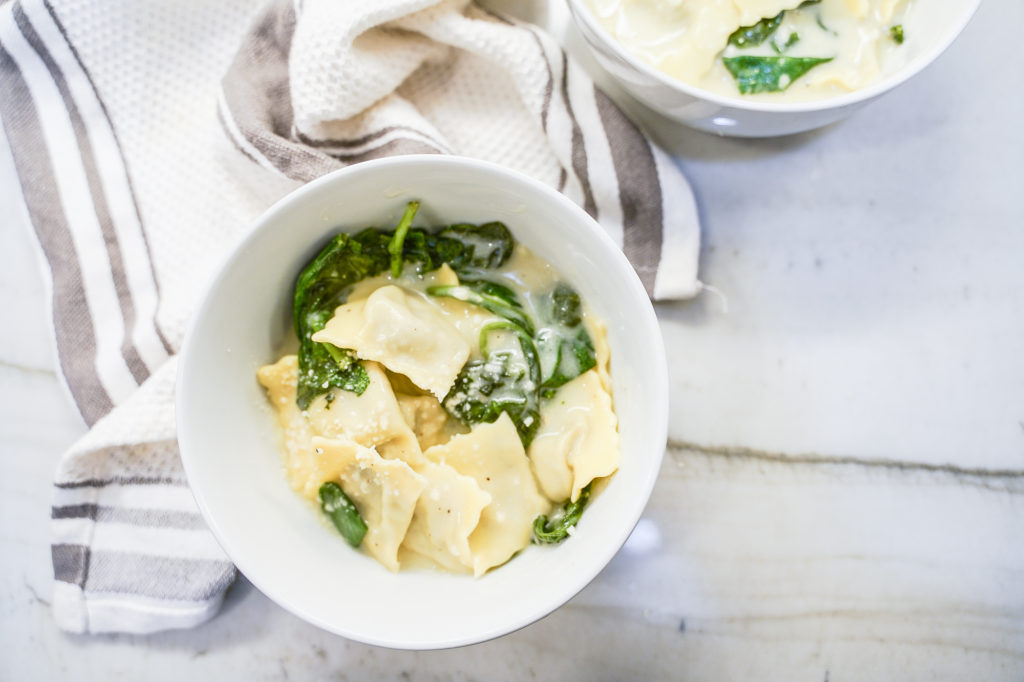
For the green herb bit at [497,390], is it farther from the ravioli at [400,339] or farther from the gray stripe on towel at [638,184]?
the gray stripe on towel at [638,184]

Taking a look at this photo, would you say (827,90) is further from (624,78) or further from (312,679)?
(312,679)

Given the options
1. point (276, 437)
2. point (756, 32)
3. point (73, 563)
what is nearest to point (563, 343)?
point (276, 437)

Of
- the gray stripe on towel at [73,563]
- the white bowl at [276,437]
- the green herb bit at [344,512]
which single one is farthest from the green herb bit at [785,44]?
the gray stripe on towel at [73,563]

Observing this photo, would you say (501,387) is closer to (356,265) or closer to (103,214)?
(356,265)

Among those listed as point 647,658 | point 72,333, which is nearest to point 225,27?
point 72,333

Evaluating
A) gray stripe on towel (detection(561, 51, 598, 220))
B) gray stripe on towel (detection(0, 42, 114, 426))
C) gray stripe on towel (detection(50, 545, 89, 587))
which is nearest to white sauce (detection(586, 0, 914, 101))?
gray stripe on towel (detection(561, 51, 598, 220))

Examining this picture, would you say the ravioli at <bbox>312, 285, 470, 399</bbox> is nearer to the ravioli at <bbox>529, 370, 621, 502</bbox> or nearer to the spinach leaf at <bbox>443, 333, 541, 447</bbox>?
the spinach leaf at <bbox>443, 333, 541, 447</bbox>

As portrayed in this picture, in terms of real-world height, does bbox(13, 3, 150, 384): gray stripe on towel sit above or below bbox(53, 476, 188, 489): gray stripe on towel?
above
